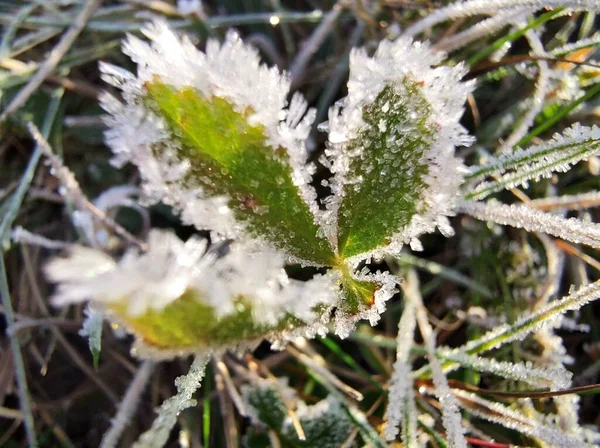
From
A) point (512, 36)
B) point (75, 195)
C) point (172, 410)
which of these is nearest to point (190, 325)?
point (172, 410)

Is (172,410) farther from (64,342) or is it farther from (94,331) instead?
(64,342)

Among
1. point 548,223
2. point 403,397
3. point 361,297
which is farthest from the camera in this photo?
point 403,397

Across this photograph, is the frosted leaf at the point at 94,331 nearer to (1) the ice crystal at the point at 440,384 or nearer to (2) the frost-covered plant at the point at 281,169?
(2) the frost-covered plant at the point at 281,169

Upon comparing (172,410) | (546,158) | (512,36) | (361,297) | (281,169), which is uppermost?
(512,36)

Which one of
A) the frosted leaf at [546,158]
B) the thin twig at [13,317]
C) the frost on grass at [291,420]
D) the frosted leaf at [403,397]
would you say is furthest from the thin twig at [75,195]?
the frosted leaf at [546,158]

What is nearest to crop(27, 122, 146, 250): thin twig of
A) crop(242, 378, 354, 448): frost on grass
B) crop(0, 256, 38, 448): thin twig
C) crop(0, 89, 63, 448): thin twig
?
crop(0, 89, 63, 448): thin twig

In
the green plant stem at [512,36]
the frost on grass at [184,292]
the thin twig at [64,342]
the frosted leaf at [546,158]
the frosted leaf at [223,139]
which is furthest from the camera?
the thin twig at [64,342]
